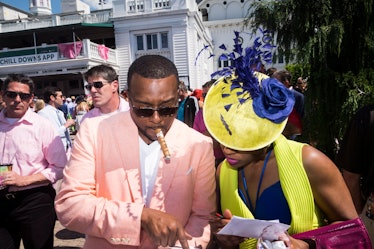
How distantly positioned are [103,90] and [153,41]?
19517 millimetres

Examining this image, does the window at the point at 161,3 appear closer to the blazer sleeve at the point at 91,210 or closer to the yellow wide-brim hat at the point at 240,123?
the yellow wide-brim hat at the point at 240,123

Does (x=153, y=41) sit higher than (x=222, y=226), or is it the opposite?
(x=153, y=41)

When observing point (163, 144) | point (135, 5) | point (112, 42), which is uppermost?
point (135, 5)

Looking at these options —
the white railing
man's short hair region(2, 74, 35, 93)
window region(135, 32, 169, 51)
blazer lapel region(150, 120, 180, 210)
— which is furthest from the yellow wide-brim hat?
the white railing

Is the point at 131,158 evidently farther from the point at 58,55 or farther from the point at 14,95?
the point at 58,55

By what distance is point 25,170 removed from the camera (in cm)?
263

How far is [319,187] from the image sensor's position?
1492 mm

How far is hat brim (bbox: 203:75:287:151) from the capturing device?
1.49m

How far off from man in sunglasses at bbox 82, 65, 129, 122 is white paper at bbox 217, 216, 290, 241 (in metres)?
2.47

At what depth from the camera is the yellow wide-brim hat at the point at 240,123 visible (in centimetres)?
149

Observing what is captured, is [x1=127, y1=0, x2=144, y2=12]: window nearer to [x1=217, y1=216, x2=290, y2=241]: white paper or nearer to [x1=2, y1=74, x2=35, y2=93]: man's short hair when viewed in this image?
[x1=2, y1=74, x2=35, y2=93]: man's short hair

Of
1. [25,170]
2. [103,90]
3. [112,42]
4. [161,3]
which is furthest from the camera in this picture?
[112,42]

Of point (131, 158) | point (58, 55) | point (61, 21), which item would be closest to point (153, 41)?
point (58, 55)

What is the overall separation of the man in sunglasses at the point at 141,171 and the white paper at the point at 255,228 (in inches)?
7.8
